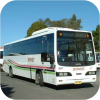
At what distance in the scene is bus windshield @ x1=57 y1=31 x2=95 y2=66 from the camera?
11.1m

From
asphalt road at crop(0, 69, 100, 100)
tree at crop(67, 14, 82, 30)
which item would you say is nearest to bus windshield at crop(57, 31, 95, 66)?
asphalt road at crop(0, 69, 100, 100)

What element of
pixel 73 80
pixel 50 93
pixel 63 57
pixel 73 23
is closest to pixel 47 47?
pixel 63 57

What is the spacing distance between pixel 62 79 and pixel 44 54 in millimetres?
2250

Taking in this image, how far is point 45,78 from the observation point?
479 inches

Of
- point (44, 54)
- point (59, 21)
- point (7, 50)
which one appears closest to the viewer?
point (44, 54)

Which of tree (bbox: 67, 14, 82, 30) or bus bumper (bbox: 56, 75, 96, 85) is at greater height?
tree (bbox: 67, 14, 82, 30)

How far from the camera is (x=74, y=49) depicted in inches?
454

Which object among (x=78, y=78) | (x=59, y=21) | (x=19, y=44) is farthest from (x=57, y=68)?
(x=59, y=21)

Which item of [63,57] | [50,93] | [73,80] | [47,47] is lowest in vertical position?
[50,93]

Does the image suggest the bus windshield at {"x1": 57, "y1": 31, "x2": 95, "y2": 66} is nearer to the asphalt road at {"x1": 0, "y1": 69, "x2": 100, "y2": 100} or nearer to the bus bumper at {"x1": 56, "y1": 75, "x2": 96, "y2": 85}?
the bus bumper at {"x1": 56, "y1": 75, "x2": 96, "y2": 85}

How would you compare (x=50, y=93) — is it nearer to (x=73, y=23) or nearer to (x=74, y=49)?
(x=74, y=49)

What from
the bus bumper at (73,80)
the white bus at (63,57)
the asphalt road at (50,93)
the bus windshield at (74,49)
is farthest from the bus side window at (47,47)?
the asphalt road at (50,93)

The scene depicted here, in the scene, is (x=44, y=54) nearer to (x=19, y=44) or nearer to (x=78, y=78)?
(x=78, y=78)

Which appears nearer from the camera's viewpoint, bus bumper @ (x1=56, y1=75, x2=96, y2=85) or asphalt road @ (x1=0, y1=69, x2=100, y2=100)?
asphalt road @ (x1=0, y1=69, x2=100, y2=100)
